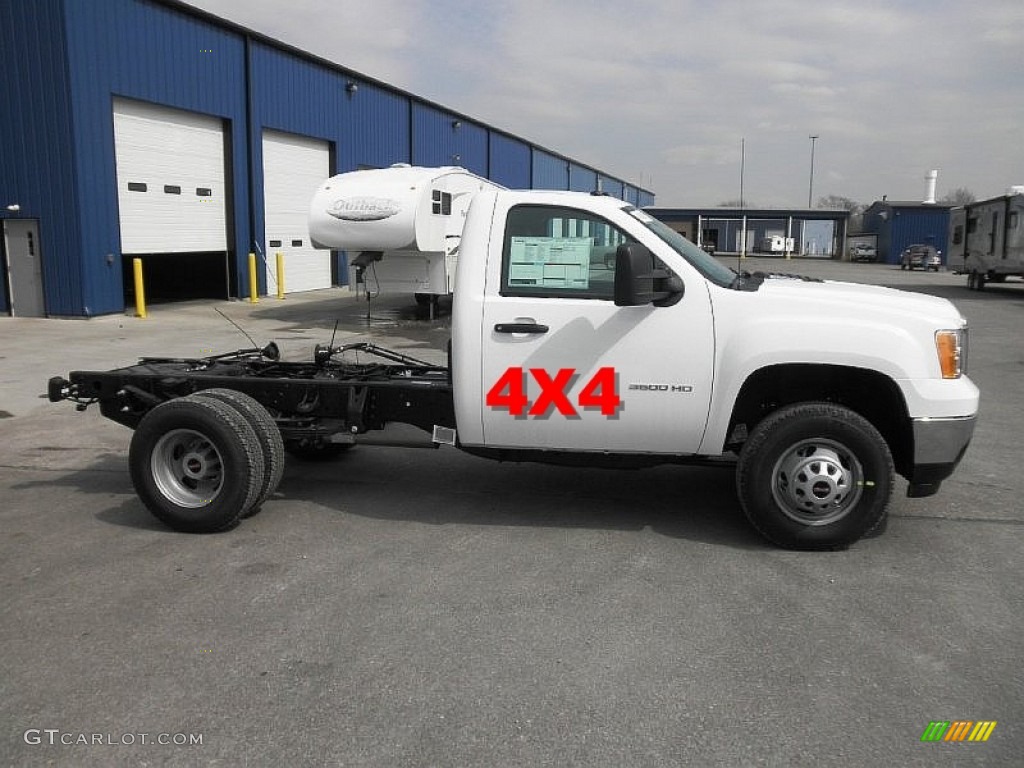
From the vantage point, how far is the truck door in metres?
5.04

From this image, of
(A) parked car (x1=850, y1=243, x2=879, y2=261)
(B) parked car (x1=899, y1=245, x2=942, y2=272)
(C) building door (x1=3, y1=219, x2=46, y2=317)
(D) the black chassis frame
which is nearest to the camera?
(D) the black chassis frame

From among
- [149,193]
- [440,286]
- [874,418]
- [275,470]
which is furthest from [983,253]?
[275,470]

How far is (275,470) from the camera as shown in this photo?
5414 millimetres

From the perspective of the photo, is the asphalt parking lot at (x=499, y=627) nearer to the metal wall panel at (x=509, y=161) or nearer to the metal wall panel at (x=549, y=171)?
the metal wall panel at (x=509, y=161)

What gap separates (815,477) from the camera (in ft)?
16.2

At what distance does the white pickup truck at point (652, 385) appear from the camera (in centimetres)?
489

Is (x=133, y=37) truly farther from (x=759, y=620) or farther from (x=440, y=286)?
(x=759, y=620)

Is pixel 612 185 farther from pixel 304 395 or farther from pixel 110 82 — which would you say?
pixel 304 395

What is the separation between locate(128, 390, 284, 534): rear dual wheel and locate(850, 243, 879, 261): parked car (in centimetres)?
6736

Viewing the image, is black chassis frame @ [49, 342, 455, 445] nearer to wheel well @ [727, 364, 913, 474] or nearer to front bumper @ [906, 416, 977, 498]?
wheel well @ [727, 364, 913, 474]

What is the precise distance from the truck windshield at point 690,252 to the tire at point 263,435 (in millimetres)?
2580

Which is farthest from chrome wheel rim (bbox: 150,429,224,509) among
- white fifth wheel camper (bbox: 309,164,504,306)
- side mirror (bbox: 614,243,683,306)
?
white fifth wheel camper (bbox: 309,164,504,306)

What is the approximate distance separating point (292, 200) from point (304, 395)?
22.4 metres

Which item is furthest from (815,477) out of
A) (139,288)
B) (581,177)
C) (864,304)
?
(581,177)
